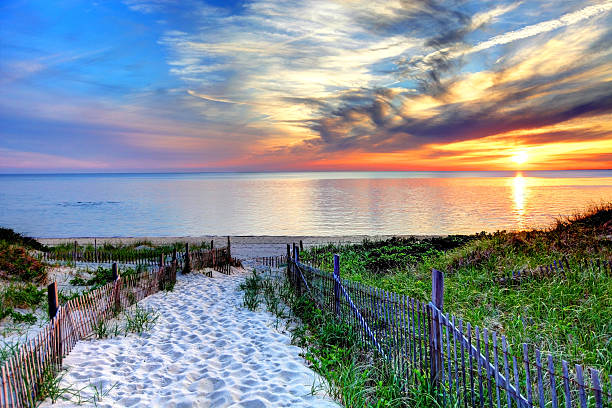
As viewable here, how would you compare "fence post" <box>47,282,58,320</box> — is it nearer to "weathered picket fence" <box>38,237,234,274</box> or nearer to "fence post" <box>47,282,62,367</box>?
"fence post" <box>47,282,62,367</box>

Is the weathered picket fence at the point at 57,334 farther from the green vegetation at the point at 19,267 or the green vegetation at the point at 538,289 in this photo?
the green vegetation at the point at 538,289

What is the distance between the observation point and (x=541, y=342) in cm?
635

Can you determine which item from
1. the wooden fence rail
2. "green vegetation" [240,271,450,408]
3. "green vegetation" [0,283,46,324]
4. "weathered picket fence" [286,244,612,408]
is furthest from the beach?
"weathered picket fence" [286,244,612,408]

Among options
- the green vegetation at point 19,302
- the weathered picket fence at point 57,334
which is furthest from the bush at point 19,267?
the weathered picket fence at point 57,334

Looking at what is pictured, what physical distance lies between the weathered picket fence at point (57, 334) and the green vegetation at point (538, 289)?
6995mm

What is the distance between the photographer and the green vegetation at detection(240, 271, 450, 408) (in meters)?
5.06

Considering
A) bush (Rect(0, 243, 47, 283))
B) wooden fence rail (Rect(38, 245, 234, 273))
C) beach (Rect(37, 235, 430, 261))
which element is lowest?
beach (Rect(37, 235, 430, 261))

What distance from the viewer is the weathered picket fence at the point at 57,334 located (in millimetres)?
4605

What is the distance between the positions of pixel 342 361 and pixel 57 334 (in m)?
4.84

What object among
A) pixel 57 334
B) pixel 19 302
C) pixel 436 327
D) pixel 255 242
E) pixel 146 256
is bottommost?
pixel 255 242

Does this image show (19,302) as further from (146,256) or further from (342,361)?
(146,256)

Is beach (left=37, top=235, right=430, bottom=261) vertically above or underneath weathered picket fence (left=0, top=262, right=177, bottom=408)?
underneath

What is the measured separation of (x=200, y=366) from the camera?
661 centimetres

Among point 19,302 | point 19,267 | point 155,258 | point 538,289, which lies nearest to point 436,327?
point 538,289
